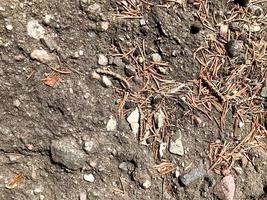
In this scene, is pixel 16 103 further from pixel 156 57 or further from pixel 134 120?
pixel 156 57

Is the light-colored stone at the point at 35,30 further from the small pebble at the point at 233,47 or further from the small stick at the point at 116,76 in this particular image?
the small pebble at the point at 233,47

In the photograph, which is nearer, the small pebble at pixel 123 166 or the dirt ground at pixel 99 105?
the dirt ground at pixel 99 105

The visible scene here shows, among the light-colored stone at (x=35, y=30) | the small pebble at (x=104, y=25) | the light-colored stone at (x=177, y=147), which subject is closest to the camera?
the light-colored stone at (x=35, y=30)

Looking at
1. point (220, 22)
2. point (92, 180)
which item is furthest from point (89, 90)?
point (220, 22)

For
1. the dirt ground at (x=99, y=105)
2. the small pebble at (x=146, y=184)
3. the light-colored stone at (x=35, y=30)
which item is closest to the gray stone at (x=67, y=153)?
the dirt ground at (x=99, y=105)

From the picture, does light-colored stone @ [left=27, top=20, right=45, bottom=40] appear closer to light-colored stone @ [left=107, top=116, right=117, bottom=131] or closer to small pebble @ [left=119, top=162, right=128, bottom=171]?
light-colored stone @ [left=107, top=116, right=117, bottom=131]

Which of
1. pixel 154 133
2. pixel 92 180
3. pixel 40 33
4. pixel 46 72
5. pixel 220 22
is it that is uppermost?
pixel 220 22

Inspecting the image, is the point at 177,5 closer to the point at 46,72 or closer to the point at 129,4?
the point at 129,4
